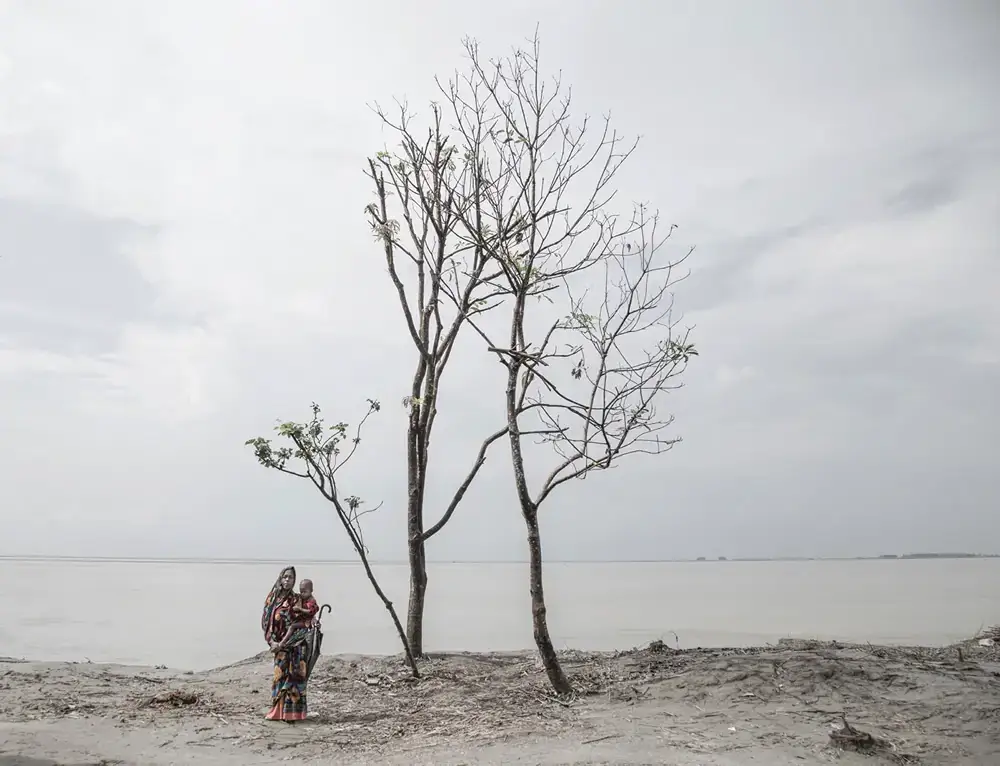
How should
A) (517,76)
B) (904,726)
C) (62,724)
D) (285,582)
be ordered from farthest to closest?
(517,76) → (285,582) → (62,724) → (904,726)

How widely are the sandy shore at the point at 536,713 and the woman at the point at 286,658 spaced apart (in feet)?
0.78

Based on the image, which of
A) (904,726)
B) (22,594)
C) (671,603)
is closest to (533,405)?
(904,726)

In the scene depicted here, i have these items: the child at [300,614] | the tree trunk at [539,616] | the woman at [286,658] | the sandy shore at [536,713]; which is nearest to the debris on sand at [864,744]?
the sandy shore at [536,713]

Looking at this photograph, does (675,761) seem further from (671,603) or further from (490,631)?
(671,603)

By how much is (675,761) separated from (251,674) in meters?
7.08

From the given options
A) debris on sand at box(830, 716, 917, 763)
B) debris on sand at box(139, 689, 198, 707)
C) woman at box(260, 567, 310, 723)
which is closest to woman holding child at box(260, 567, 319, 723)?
woman at box(260, 567, 310, 723)

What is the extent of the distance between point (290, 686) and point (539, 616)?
3073 millimetres

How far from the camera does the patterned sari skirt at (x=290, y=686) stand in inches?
356

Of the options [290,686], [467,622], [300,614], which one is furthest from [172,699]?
[467,622]

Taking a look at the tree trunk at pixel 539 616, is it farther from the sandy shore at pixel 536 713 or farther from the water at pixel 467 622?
the water at pixel 467 622

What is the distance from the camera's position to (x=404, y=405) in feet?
42.1

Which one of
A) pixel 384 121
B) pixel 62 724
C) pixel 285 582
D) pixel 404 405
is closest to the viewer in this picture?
pixel 62 724

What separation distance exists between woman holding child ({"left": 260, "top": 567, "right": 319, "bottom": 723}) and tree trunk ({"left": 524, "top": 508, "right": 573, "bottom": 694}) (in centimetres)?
272

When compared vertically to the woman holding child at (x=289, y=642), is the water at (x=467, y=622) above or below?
below
